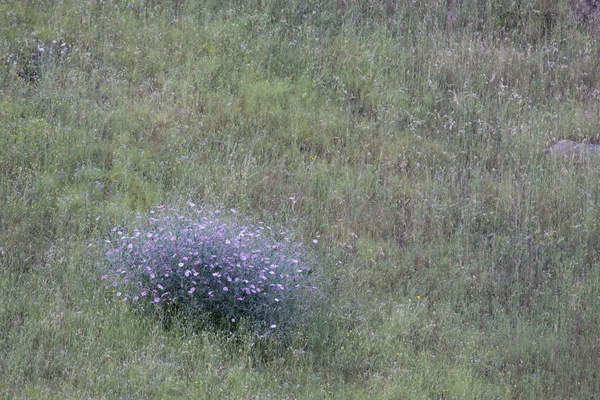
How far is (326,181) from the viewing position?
8453 millimetres

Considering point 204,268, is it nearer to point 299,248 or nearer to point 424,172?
point 299,248

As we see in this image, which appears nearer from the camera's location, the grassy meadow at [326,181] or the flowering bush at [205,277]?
the grassy meadow at [326,181]

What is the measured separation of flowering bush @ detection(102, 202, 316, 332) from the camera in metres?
6.11

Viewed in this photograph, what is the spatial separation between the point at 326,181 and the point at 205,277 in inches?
106

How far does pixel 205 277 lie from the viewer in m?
6.12

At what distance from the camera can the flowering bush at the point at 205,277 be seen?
6.11m

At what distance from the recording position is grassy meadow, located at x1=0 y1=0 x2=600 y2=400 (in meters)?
5.83

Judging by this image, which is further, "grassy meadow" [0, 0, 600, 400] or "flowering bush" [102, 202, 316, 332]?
"flowering bush" [102, 202, 316, 332]

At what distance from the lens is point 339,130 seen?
9.35 meters

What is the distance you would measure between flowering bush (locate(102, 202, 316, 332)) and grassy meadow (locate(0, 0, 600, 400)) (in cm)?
19

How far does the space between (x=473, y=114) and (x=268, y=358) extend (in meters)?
5.22

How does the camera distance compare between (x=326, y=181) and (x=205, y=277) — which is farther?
(x=326, y=181)

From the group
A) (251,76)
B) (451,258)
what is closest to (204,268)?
(451,258)

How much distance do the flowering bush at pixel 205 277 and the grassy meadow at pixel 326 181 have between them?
0.61ft
